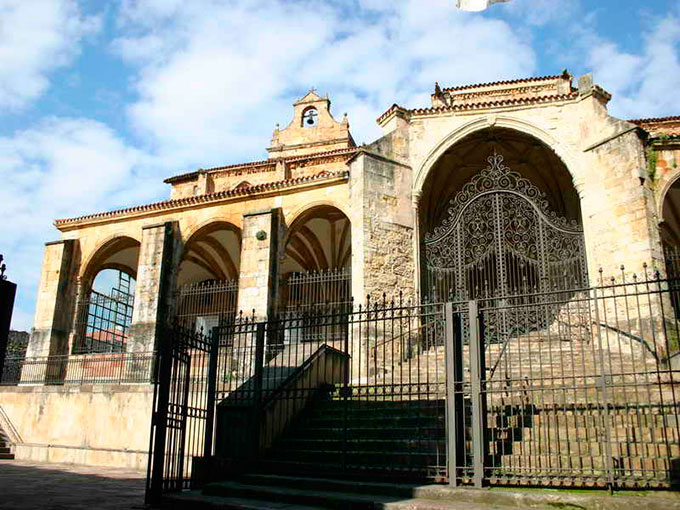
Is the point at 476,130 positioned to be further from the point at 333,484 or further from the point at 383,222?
the point at 333,484

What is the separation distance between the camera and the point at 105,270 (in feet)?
70.2

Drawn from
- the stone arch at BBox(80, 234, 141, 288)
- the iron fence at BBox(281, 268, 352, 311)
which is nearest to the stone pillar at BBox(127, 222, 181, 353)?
the stone arch at BBox(80, 234, 141, 288)

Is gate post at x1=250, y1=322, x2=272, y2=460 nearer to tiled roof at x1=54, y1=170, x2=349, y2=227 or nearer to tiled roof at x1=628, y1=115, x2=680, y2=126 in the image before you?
tiled roof at x1=54, y1=170, x2=349, y2=227

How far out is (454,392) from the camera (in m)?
6.90

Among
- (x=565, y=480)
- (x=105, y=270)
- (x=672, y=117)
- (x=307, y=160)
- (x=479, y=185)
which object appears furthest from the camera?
(x=307, y=160)

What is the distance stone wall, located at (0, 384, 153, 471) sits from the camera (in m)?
12.7

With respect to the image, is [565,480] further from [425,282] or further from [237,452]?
[425,282]

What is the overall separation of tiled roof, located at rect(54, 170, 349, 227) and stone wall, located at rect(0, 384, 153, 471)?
6190mm

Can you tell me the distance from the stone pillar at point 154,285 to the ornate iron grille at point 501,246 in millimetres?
7458

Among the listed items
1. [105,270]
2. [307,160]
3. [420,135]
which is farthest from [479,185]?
[105,270]

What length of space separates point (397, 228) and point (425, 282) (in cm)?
148

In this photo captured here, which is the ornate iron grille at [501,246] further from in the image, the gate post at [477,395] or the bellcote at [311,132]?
the bellcote at [311,132]

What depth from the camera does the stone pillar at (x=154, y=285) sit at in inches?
664

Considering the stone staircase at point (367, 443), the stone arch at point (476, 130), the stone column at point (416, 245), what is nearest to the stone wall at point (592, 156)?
the stone arch at point (476, 130)
